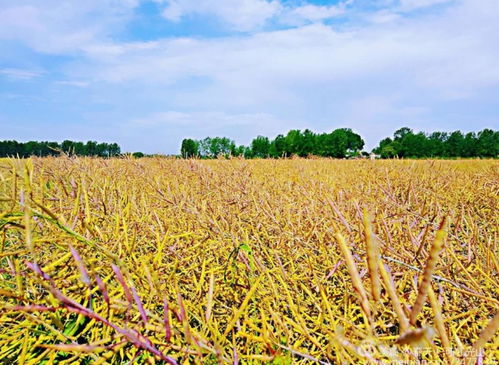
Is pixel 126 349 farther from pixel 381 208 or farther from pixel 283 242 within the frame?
pixel 381 208

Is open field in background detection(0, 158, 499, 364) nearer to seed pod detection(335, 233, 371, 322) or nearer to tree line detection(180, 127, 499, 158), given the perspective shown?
seed pod detection(335, 233, 371, 322)

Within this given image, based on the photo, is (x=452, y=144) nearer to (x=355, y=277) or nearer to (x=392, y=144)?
(x=392, y=144)

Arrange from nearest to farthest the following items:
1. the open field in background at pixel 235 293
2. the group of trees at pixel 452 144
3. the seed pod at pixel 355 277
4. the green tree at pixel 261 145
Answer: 1. the seed pod at pixel 355 277
2. the open field in background at pixel 235 293
3. the group of trees at pixel 452 144
4. the green tree at pixel 261 145

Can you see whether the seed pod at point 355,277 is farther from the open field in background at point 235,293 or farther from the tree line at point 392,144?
the tree line at point 392,144

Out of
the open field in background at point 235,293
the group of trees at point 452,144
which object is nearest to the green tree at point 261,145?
the group of trees at point 452,144

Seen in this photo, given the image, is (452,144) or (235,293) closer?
(235,293)

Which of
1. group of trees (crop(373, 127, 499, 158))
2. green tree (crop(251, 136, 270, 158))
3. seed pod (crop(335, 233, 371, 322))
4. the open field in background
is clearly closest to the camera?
seed pod (crop(335, 233, 371, 322))

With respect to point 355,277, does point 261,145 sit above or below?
above

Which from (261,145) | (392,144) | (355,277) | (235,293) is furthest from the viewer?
(261,145)

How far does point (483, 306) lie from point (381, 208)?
86 centimetres

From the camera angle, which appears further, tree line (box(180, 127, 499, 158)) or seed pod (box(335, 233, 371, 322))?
tree line (box(180, 127, 499, 158))

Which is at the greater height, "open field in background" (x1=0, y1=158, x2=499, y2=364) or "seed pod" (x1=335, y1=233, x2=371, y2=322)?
"seed pod" (x1=335, y1=233, x2=371, y2=322)

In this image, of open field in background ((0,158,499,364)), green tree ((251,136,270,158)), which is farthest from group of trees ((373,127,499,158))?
open field in background ((0,158,499,364))

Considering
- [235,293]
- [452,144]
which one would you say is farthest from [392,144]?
[235,293]
